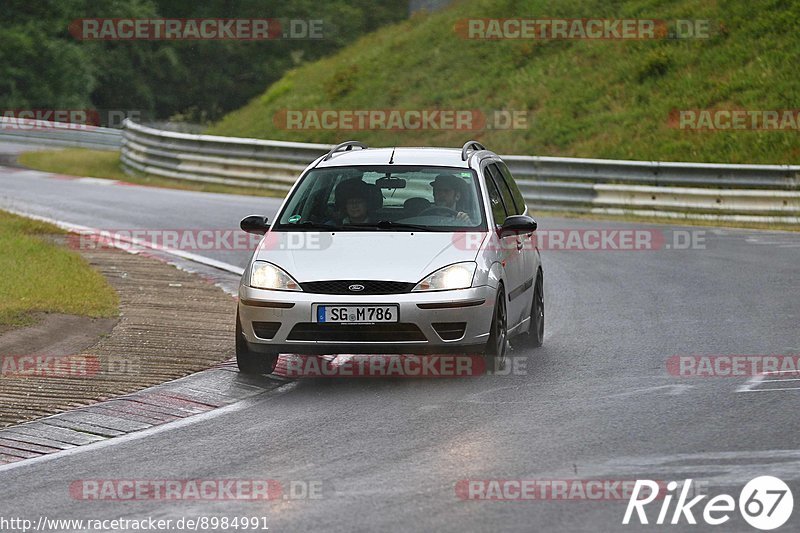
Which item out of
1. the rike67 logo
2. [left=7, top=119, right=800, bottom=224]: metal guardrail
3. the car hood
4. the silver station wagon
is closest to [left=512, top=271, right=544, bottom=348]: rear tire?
the silver station wagon

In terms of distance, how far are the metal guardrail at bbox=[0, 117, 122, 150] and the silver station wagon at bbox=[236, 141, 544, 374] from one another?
1155 inches

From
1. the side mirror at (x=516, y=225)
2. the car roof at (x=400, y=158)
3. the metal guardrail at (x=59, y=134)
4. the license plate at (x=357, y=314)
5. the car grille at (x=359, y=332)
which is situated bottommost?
the car grille at (x=359, y=332)

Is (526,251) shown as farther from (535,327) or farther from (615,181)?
(615,181)

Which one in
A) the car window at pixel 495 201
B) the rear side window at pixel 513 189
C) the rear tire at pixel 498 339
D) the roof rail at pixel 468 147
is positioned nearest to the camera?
the rear tire at pixel 498 339

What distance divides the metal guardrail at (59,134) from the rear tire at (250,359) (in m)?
30.1

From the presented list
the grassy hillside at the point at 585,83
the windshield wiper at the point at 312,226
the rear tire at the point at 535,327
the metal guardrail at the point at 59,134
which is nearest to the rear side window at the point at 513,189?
the rear tire at the point at 535,327

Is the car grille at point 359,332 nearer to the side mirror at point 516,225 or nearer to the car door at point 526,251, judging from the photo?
Answer: the side mirror at point 516,225

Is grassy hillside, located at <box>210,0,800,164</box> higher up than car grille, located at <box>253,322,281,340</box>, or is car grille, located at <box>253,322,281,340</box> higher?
grassy hillside, located at <box>210,0,800,164</box>

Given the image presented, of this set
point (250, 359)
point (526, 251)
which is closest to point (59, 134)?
point (526, 251)

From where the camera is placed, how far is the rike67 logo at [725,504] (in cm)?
604

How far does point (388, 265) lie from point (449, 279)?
44 cm

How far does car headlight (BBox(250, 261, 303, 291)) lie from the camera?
9.69 m

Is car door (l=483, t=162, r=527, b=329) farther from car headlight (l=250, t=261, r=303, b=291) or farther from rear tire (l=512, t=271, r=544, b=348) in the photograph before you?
car headlight (l=250, t=261, r=303, b=291)

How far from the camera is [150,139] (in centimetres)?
3250
